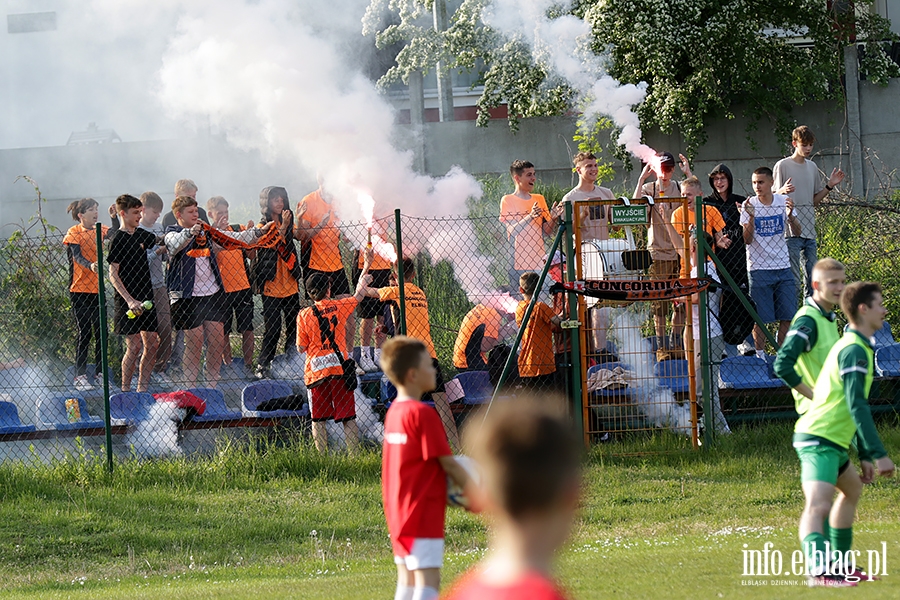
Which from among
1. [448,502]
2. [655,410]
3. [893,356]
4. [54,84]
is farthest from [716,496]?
[54,84]

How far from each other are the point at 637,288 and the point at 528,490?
7.46 metres

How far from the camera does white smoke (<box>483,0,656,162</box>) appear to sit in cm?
1485

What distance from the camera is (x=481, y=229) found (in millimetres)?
11305

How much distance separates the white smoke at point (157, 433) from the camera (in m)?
10.0

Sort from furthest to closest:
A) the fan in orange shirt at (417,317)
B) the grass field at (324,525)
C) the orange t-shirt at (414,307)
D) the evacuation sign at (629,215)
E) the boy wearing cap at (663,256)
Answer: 1. the boy wearing cap at (663,256)
2. the orange t-shirt at (414,307)
3. the fan in orange shirt at (417,317)
4. the evacuation sign at (629,215)
5. the grass field at (324,525)

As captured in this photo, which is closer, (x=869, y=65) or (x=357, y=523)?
(x=357, y=523)

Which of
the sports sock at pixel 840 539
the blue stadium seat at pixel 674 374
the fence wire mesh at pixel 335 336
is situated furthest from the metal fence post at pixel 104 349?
the sports sock at pixel 840 539

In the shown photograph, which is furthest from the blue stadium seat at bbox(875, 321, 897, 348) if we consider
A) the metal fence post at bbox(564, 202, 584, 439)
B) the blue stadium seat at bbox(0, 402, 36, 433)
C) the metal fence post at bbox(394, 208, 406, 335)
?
the blue stadium seat at bbox(0, 402, 36, 433)

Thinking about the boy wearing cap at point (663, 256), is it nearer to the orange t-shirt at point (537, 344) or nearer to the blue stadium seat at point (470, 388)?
the orange t-shirt at point (537, 344)

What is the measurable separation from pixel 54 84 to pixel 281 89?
1342cm

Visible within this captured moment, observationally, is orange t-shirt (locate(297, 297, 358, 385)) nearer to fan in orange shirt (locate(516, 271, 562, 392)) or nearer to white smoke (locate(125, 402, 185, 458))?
white smoke (locate(125, 402, 185, 458))

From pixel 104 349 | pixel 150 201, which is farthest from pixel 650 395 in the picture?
pixel 150 201

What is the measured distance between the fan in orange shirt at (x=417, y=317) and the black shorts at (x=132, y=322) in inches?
85.1

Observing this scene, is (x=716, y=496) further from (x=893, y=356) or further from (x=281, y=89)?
(x=281, y=89)
